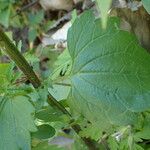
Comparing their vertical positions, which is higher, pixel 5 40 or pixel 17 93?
pixel 5 40

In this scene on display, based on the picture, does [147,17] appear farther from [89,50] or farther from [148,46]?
[89,50]

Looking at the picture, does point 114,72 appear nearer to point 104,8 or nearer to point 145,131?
point 145,131

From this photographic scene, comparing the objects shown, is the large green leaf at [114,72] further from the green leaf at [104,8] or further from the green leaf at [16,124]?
the green leaf at [104,8]

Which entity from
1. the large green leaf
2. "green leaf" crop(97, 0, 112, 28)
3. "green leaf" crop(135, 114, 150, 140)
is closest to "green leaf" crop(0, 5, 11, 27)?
"green leaf" crop(135, 114, 150, 140)

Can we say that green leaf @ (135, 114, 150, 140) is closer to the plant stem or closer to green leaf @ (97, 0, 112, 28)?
the plant stem

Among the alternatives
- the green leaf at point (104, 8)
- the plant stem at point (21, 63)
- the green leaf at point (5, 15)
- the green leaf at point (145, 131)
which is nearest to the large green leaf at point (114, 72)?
the plant stem at point (21, 63)

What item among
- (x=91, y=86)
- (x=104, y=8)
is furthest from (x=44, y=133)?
(x=104, y=8)

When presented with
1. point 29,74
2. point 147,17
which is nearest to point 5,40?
point 29,74
